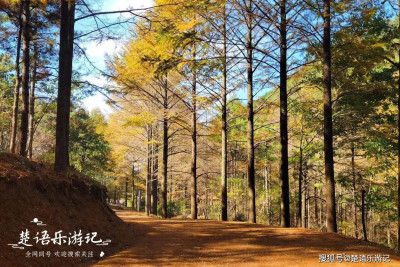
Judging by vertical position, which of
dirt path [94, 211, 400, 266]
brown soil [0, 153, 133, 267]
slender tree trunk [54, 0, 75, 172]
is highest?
slender tree trunk [54, 0, 75, 172]

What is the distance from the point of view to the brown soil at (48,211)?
16.1ft

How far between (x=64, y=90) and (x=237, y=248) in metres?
6.53

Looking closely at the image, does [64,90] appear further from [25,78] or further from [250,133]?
[250,133]

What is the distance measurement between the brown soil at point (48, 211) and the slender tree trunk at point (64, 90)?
580mm

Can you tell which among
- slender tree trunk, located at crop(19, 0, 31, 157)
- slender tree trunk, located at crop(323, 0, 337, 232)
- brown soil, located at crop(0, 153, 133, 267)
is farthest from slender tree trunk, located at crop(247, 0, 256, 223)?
slender tree trunk, located at crop(19, 0, 31, 157)

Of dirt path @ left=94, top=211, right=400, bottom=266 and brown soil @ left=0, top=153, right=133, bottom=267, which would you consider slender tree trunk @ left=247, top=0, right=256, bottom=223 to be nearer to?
dirt path @ left=94, top=211, right=400, bottom=266

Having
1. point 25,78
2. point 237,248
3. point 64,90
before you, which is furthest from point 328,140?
point 25,78

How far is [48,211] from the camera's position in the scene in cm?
595

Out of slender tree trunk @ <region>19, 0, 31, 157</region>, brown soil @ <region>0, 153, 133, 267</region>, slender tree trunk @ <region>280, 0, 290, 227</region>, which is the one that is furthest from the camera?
slender tree trunk @ <region>19, 0, 31, 157</region>

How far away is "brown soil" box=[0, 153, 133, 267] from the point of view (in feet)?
16.1

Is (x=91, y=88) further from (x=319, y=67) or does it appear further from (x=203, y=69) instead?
(x=319, y=67)

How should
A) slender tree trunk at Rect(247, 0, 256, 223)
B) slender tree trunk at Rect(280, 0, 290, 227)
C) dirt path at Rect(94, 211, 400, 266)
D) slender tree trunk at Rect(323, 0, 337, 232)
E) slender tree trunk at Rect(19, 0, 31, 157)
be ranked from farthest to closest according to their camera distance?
slender tree trunk at Rect(247, 0, 256, 223) → slender tree trunk at Rect(19, 0, 31, 157) → slender tree trunk at Rect(280, 0, 290, 227) → slender tree trunk at Rect(323, 0, 337, 232) → dirt path at Rect(94, 211, 400, 266)

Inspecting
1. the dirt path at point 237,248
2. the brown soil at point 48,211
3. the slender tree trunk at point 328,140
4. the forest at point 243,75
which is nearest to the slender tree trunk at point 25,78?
the forest at point 243,75

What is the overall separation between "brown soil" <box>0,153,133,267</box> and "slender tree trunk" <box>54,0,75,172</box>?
1.90ft
